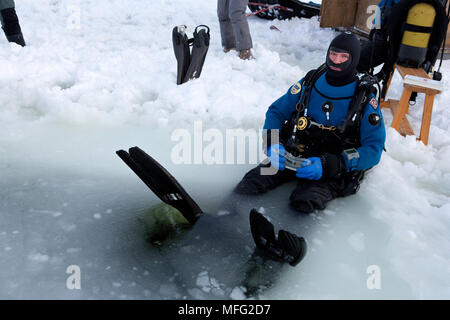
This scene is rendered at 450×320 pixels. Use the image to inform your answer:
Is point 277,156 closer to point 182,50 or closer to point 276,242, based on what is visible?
point 276,242

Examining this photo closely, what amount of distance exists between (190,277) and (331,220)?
→ 3.41 feet

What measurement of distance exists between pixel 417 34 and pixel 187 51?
230 centimetres

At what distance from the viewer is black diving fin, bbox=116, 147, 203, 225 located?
2391 millimetres

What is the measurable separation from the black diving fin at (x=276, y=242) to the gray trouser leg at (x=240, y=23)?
137 inches

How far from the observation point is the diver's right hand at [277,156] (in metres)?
2.73

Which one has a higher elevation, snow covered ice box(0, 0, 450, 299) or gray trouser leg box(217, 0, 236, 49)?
gray trouser leg box(217, 0, 236, 49)

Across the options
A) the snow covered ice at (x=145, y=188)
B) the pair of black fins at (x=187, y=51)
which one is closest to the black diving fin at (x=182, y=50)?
the pair of black fins at (x=187, y=51)

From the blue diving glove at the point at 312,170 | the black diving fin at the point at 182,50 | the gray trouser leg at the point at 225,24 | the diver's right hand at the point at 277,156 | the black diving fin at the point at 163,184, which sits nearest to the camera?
the black diving fin at the point at 163,184

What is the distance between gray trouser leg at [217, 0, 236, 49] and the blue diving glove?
10.7 ft

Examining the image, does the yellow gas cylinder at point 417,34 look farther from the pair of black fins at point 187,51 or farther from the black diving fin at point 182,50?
the black diving fin at point 182,50

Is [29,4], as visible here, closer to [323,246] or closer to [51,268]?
[51,268]

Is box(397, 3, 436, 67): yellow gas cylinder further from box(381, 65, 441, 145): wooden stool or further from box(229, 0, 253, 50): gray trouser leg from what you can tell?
box(229, 0, 253, 50): gray trouser leg

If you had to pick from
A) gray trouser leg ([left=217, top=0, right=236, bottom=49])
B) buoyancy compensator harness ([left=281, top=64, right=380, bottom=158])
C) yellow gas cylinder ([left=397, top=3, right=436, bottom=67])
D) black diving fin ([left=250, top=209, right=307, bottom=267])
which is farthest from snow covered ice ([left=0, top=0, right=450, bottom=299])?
yellow gas cylinder ([left=397, top=3, right=436, bottom=67])

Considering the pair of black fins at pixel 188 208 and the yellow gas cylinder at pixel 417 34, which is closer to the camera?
the pair of black fins at pixel 188 208
